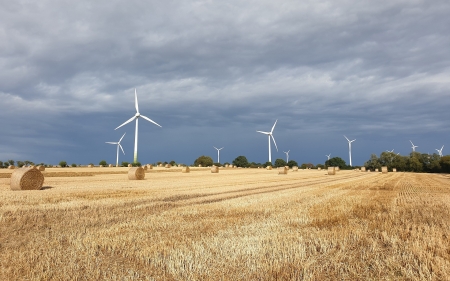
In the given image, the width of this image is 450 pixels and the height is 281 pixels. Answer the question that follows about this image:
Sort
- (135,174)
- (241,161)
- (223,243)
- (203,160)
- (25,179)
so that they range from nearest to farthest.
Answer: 1. (223,243)
2. (25,179)
3. (135,174)
4. (203,160)
5. (241,161)

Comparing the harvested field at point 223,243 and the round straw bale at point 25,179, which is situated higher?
the round straw bale at point 25,179

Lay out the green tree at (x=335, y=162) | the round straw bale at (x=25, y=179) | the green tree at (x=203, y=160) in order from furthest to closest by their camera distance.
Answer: the green tree at (x=335, y=162) → the green tree at (x=203, y=160) → the round straw bale at (x=25, y=179)

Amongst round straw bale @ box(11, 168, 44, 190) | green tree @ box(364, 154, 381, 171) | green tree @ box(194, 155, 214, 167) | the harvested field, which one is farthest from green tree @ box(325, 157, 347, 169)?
the harvested field

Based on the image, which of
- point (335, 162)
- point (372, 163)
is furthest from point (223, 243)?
point (335, 162)

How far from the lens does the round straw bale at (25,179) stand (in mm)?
19375

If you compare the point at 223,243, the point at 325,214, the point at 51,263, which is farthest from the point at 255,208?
the point at 51,263

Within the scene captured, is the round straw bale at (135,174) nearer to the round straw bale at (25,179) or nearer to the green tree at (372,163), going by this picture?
the round straw bale at (25,179)

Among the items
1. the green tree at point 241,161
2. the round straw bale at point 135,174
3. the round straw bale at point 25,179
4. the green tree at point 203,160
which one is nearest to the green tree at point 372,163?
the green tree at point 241,161

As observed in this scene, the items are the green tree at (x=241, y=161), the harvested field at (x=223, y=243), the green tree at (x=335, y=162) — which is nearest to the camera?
the harvested field at (x=223, y=243)

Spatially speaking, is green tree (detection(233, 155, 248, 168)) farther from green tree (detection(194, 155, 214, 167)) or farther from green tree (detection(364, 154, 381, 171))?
green tree (detection(364, 154, 381, 171))

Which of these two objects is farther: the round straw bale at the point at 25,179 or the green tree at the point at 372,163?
the green tree at the point at 372,163

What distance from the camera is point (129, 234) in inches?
294

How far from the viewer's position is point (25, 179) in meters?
19.5

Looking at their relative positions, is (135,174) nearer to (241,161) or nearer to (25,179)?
(25,179)
